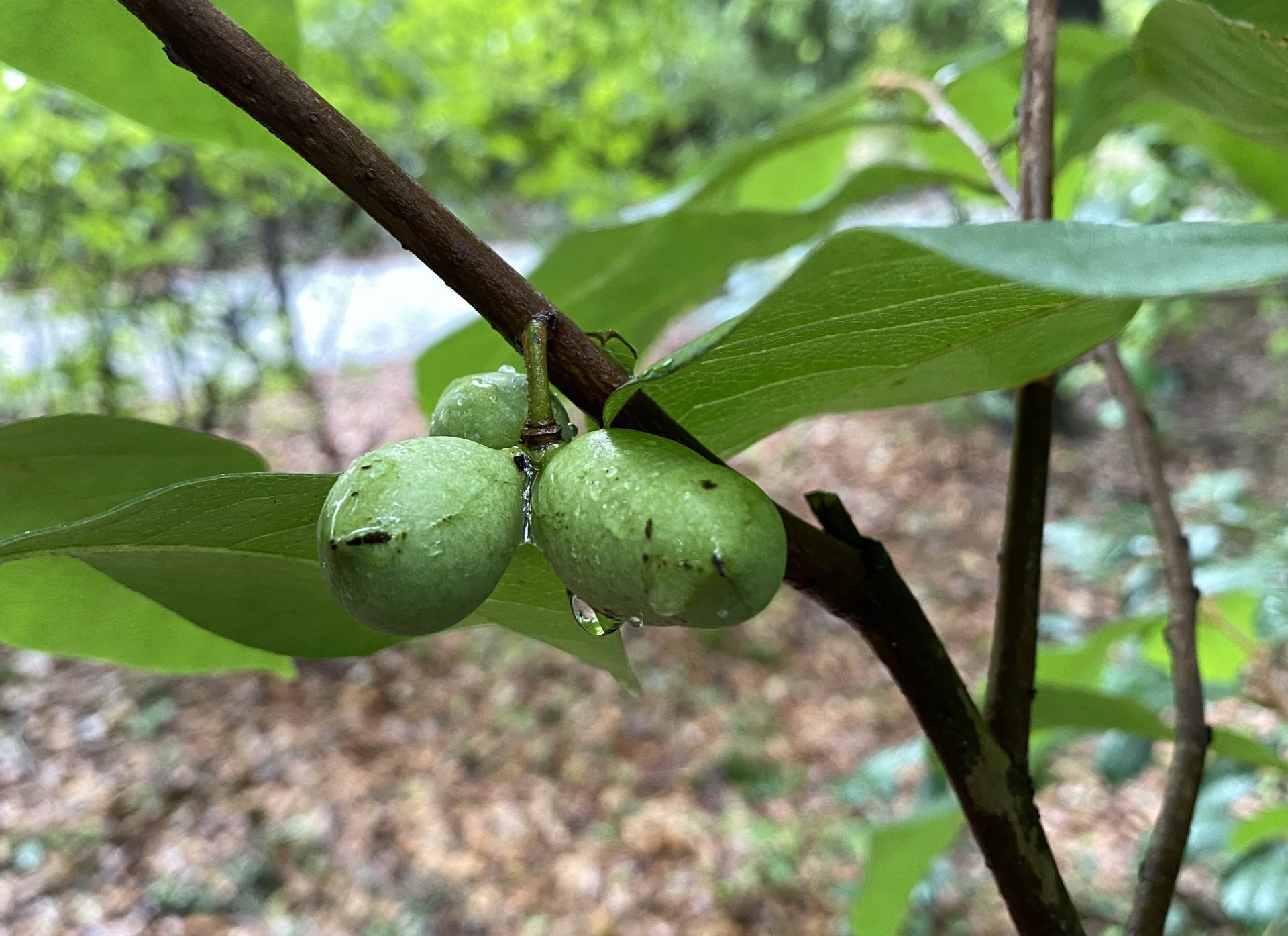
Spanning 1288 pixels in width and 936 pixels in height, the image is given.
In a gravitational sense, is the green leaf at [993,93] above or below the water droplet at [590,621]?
above

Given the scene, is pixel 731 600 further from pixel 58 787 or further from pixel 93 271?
pixel 93 271

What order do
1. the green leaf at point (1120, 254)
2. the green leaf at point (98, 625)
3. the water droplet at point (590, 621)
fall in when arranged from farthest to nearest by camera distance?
the green leaf at point (98, 625) → the water droplet at point (590, 621) → the green leaf at point (1120, 254)

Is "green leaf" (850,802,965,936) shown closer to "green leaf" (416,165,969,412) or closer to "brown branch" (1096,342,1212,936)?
"brown branch" (1096,342,1212,936)

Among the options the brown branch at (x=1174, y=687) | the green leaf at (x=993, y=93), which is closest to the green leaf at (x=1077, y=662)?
the brown branch at (x=1174, y=687)

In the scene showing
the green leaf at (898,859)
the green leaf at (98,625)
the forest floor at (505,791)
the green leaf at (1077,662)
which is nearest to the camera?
the green leaf at (98,625)

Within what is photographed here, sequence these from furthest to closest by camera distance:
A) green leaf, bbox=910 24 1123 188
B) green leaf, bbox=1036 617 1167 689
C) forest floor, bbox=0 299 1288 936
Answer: forest floor, bbox=0 299 1288 936 < green leaf, bbox=1036 617 1167 689 < green leaf, bbox=910 24 1123 188

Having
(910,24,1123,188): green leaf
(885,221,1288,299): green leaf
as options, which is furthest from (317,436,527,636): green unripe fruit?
(910,24,1123,188): green leaf

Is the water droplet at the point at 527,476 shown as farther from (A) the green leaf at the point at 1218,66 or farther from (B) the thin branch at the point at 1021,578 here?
(A) the green leaf at the point at 1218,66

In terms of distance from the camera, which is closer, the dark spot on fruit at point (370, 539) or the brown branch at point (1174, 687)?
the dark spot on fruit at point (370, 539)
